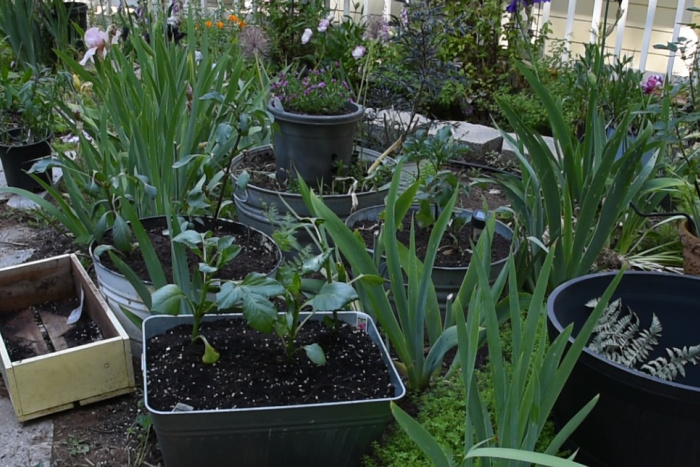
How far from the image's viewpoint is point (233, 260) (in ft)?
7.50

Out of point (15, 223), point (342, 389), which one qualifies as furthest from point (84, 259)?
point (342, 389)

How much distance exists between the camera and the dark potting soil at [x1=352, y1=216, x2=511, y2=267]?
239 cm

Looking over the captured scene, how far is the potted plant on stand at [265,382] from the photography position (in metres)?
1.62

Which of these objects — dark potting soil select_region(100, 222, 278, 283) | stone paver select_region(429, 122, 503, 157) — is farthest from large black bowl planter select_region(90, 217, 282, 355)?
stone paver select_region(429, 122, 503, 157)

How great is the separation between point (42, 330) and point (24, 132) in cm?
153

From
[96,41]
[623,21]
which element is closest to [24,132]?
[96,41]

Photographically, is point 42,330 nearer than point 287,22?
Yes

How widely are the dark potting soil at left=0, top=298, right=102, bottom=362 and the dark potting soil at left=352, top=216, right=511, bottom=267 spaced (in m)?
0.88

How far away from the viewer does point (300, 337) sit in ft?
6.26

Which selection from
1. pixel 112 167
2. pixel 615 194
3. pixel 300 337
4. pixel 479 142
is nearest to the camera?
pixel 300 337

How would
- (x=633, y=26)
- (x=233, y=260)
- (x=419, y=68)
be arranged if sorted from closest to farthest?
1. (x=233, y=260)
2. (x=419, y=68)
3. (x=633, y=26)

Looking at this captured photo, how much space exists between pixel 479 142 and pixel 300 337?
2.39 metres

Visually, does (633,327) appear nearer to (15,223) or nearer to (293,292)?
(293,292)

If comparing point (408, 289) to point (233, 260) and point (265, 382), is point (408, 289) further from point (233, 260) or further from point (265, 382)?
point (233, 260)
